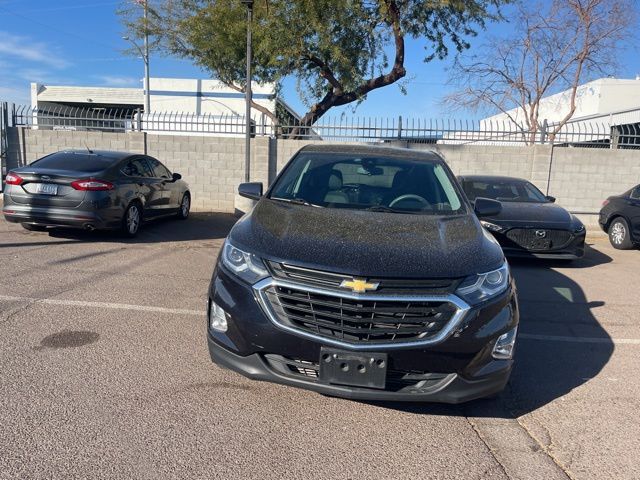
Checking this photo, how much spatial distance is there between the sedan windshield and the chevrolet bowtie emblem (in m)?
7.09

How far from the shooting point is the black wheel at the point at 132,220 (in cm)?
864

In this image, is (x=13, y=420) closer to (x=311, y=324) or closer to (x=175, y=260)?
(x=311, y=324)

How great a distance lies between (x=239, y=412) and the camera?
3.34 metres

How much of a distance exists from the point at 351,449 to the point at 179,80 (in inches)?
1407

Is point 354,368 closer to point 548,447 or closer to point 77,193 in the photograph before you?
point 548,447

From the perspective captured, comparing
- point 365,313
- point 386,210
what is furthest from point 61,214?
point 365,313

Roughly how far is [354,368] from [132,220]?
688 centimetres

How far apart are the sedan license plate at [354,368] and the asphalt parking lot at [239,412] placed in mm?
393

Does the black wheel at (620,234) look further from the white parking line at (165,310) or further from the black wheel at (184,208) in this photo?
the black wheel at (184,208)

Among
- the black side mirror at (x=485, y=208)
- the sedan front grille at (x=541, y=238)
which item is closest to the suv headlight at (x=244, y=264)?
the black side mirror at (x=485, y=208)

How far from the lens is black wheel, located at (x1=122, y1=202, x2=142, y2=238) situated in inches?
340

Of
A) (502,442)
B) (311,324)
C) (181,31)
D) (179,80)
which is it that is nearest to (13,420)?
(311,324)

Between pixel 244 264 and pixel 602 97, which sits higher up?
pixel 602 97

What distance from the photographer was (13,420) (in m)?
3.10
